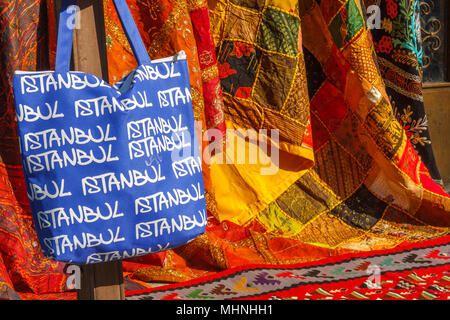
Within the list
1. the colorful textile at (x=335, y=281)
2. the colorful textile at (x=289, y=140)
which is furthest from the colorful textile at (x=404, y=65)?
the colorful textile at (x=335, y=281)

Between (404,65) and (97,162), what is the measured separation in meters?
1.41

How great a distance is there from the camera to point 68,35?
2.54ft

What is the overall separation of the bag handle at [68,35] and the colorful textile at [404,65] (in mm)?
1257

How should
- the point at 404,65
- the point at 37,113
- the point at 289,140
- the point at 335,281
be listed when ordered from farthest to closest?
1. the point at 404,65
2. the point at 289,140
3. the point at 335,281
4. the point at 37,113

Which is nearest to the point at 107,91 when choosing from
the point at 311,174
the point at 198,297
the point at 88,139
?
the point at 88,139

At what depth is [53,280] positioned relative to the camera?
4.20 ft

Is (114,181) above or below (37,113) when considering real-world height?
below

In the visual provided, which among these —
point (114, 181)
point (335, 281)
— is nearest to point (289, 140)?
point (335, 281)

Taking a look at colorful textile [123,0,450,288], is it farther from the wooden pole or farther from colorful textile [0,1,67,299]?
the wooden pole

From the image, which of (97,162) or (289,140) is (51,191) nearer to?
(97,162)

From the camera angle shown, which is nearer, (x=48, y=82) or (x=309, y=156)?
(x=48, y=82)

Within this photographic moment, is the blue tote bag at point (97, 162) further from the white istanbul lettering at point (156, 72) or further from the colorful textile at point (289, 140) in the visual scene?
the colorful textile at point (289, 140)

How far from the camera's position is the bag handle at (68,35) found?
755mm

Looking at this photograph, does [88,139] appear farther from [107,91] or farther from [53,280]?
[53,280]
